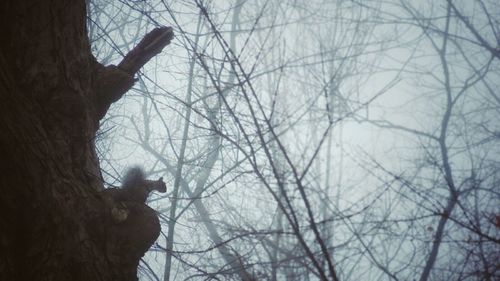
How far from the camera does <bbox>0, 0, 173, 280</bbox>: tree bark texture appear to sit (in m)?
1.45

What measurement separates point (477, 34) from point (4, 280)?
5.45 meters

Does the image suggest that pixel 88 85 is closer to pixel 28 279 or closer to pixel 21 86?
pixel 21 86

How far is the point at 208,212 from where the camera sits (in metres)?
5.30

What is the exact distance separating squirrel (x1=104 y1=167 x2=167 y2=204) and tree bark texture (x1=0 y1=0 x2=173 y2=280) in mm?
52

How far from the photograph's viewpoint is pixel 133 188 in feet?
6.00

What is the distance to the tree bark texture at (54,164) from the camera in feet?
4.75

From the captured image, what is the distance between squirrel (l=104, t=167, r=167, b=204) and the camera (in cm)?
180

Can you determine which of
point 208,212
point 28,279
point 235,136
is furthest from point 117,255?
point 208,212

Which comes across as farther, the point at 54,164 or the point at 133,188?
the point at 133,188

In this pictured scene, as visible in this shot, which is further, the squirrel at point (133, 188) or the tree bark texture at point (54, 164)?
the squirrel at point (133, 188)

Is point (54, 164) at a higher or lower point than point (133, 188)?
lower

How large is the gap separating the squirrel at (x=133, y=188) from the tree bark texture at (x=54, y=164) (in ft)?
0.17

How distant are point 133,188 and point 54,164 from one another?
1.32 ft

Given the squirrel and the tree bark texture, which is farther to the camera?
the squirrel
